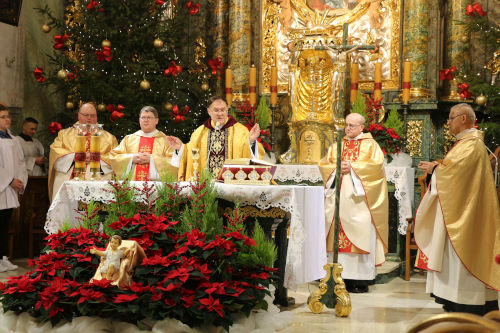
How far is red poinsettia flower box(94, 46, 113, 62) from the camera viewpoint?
9156 mm

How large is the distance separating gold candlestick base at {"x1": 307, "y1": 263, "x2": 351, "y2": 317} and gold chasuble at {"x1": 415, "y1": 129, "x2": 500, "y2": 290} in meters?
0.92

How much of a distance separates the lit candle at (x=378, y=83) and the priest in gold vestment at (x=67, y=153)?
3624mm

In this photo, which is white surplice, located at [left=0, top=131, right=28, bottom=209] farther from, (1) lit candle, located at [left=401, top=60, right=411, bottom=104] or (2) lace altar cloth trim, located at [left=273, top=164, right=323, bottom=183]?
(1) lit candle, located at [left=401, top=60, right=411, bottom=104]

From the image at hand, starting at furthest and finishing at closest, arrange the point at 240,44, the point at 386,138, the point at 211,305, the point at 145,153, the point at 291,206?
the point at 240,44 < the point at 386,138 < the point at 145,153 < the point at 291,206 < the point at 211,305

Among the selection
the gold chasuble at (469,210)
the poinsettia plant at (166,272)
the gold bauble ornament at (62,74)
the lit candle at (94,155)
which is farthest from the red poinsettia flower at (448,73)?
the gold bauble ornament at (62,74)

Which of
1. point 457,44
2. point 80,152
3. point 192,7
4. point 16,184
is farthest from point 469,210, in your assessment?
point 192,7

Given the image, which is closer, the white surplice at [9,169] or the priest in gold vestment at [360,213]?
the priest in gold vestment at [360,213]

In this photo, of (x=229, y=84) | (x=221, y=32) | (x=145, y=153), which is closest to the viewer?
(x=145, y=153)

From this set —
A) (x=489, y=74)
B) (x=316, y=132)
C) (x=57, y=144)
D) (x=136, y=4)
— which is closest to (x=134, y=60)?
(x=136, y=4)

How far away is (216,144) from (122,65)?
375cm

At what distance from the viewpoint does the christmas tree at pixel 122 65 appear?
30.5ft

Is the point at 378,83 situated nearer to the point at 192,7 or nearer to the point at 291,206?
the point at 192,7

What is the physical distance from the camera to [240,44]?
408 inches

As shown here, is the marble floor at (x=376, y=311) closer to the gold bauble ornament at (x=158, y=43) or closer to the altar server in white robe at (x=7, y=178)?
the altar server in white robe at (x=7, y=178)
